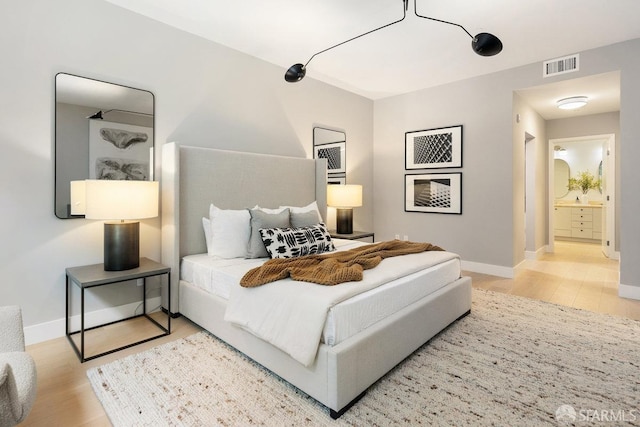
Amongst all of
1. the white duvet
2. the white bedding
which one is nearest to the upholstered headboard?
the white bedding

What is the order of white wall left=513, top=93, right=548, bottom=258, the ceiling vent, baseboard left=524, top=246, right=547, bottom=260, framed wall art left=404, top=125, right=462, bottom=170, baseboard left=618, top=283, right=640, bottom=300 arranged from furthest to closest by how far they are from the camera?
baseboard left=524, top=246, right=547, bottom=260, white wall left=513, top=93, right=548, bottom=258, framed wall art left=404, top=125, right=462, bottom=170, the ceiling vent, baseboard left=618, top=283, right=640, bottom=300

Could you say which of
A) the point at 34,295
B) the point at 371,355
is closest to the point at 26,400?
the point at 371,355

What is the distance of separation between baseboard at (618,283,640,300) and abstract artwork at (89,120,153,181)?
4.94 m

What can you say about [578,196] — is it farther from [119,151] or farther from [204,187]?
[119,151]

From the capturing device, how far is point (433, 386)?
1938mm

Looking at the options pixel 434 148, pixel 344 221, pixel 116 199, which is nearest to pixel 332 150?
pixel 344 221

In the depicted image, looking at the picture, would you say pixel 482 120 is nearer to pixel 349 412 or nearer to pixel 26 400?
pixel 349 412

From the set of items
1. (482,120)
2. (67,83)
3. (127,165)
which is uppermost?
(482,120)

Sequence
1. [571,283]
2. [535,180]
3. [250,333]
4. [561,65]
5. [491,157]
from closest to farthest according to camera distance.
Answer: [250,333]
[561,65]
[571,283]
[491,157]
[535,180]

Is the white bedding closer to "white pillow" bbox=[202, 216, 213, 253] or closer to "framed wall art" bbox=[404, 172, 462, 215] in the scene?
"white pillow" bbox=[202, 216, 213, 253]

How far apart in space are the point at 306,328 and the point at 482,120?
407 centimetres

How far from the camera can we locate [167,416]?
1.67 m

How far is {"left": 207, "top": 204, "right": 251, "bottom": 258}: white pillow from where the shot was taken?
9.45 ft

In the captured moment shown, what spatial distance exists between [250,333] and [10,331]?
115 centimetres
